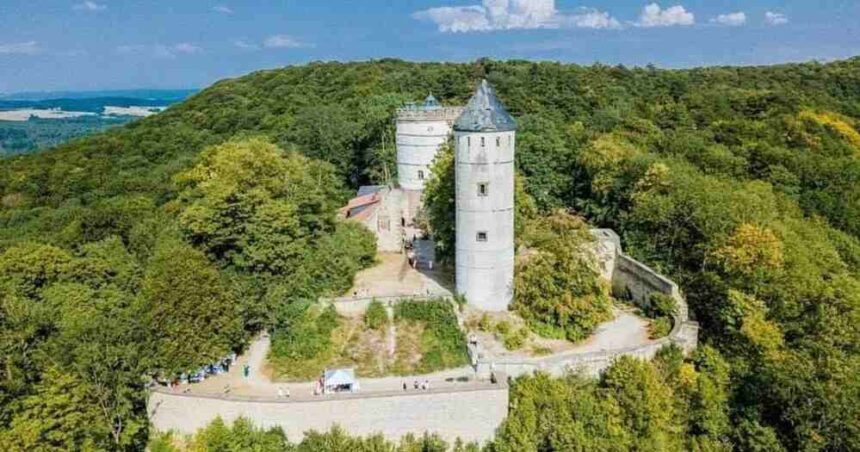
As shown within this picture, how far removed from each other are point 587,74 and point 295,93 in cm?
4275

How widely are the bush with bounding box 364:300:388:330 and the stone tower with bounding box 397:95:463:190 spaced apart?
1391 cm

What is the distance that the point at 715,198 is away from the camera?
3291cm

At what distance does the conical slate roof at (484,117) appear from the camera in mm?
27203

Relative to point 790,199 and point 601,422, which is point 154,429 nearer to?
point 601,422

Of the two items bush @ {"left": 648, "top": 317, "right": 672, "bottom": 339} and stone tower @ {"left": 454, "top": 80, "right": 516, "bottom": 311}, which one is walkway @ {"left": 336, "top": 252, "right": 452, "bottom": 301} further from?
bush @ {"left": 648, "top": 317, "right": 672, "bottom": 339}

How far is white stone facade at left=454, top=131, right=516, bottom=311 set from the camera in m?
27.7

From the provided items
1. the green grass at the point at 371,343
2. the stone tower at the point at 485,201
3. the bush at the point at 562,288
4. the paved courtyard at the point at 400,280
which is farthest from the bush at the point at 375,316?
the bush at the point at 562,288

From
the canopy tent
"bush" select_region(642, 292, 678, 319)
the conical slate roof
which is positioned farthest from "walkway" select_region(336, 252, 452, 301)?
"bush" select_region(642, 292, 678, 319)

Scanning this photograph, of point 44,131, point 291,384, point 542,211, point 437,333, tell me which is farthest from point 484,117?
point 44,131

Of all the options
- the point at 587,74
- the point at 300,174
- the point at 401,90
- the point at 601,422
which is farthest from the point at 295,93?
the point at 601,422

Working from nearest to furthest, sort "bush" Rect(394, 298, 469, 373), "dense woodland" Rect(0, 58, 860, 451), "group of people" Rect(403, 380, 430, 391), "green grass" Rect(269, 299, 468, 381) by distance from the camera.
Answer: "dense woodland" Rect(0, 58, 860, 451) < "group of people" Rect(403, 380, 430, 391) < "green grass" Rect(269, 299, 468, 381) < "bush" Rect(394, 298, 469, 373)

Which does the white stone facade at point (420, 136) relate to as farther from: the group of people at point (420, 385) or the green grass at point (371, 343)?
the group of people at point (420, 385)

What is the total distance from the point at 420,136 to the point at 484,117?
13579mm

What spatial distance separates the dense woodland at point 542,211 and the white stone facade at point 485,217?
5812 millimetres
